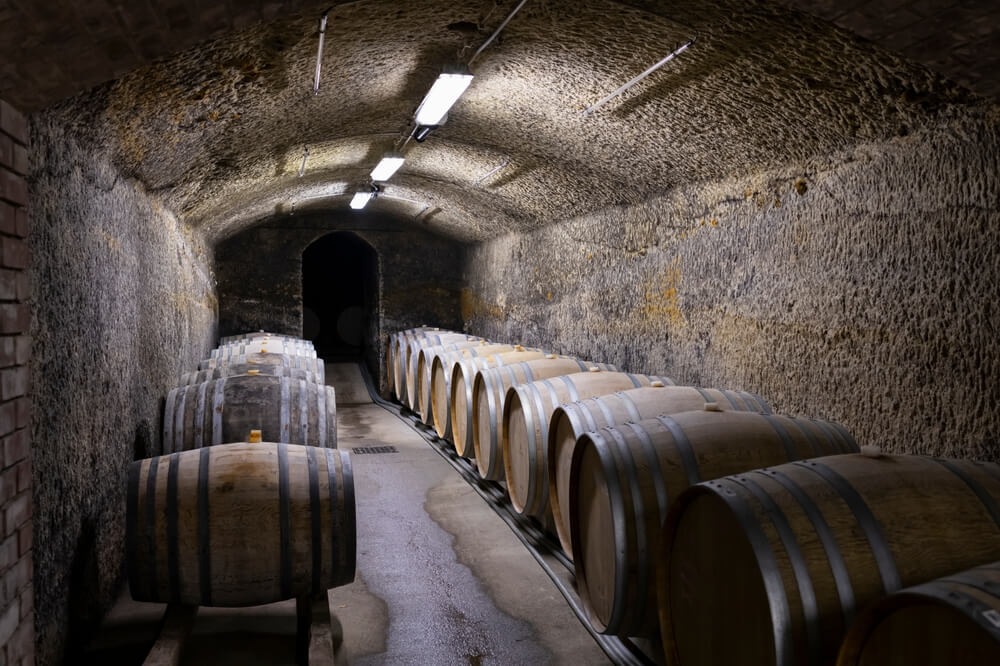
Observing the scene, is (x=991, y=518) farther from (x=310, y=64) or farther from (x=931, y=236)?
(x=310, y=64)

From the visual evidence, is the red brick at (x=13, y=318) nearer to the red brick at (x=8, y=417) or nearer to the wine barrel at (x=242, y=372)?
the red brick at (x=8, y=417)

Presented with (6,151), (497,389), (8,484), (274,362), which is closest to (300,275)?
(274,362)

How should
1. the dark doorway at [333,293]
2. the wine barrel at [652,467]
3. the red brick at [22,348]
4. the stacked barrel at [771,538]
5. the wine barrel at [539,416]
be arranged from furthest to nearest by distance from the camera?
the dark doorway at [333,293], the wine barrel at [539,416], the wine barrel at [652,467], the red brick at [22,348], the stacked barrel at [771,538]

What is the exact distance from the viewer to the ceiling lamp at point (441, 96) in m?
4.14

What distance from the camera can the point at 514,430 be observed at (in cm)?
441

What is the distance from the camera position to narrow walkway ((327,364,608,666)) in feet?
10.3

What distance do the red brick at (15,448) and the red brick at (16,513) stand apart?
0.11 meters

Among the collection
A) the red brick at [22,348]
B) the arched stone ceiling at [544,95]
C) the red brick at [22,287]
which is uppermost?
the arched stone ceiling at [544,95]

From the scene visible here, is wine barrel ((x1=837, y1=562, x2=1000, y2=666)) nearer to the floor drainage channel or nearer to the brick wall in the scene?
the floor drainage channel

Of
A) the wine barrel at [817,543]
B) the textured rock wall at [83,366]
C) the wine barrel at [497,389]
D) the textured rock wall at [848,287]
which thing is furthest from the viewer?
the wine barrel at [497,389]

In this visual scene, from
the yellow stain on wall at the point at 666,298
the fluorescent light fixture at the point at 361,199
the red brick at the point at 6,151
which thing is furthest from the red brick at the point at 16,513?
the fluorescent light fixture at the point at 361,199

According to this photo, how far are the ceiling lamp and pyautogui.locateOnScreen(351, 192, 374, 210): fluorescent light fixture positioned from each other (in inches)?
175

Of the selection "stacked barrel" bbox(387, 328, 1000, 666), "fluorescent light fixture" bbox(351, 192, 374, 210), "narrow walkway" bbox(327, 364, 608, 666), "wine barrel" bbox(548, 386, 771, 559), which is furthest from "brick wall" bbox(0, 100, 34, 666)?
"fluorescent light fixture" bbox(351, 192, 374, 210)

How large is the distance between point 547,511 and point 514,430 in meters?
0.52
